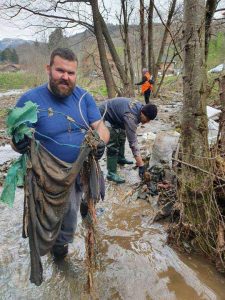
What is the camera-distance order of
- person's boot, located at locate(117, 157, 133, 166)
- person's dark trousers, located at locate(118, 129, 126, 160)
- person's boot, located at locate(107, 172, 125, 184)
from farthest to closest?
person's boot, located at locate(117, 157, 133, 166) < person's dark trousers, located at locate(118, 129, 126, 160) < person's boot, located at locate(107, 172, 125, 184)

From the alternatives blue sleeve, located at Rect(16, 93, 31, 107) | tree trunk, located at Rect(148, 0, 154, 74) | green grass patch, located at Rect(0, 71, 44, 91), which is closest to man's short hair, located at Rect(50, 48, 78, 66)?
blue sleeve, located at Rect(16, 93, 31, 107)

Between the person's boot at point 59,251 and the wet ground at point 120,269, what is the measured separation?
10cm

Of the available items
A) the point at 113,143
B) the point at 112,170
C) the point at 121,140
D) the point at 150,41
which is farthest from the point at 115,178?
the point at 150,41

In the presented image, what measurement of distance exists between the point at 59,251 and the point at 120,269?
23.5 inches

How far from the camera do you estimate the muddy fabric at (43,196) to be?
2.54 metres

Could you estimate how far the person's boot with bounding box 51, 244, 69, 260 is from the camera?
126 inches

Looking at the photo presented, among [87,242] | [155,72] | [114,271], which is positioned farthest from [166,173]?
[155,72]

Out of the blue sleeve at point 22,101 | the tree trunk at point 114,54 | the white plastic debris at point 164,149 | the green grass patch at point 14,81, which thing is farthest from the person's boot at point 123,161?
the green grass patch at point 14,81

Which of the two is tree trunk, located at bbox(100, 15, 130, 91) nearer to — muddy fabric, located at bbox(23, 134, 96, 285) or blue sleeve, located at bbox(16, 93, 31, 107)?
blue sleeve, located at bbox(16, 93, 31, 107)

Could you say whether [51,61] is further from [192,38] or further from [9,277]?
[9,277]

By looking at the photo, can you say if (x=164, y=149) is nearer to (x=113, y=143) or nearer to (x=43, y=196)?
(x=113, y=143)

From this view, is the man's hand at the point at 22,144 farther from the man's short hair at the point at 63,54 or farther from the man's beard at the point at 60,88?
the man's short hair at the point at 63,54

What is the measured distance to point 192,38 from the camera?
9.96 ft

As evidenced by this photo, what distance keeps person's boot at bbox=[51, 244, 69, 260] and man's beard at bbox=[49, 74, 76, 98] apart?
1.40 meters
